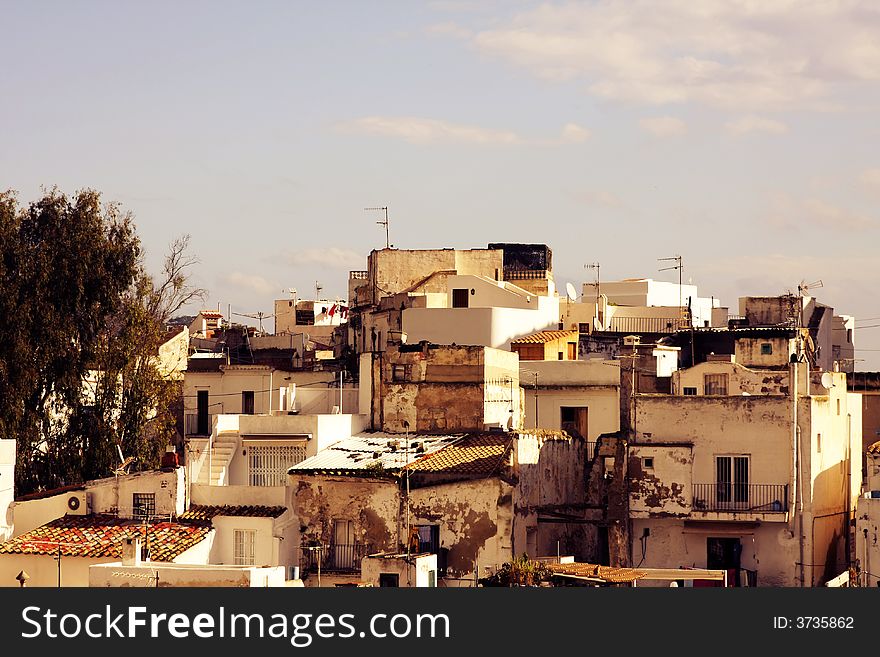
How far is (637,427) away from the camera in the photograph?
49406 mm

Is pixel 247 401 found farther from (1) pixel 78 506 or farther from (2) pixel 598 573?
(2) pixel 598 573

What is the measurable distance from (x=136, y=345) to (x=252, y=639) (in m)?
24.1

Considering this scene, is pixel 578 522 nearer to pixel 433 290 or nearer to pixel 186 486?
pixel 186 486

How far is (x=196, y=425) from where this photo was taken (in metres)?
59.6

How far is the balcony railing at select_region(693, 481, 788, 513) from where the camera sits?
48812mm

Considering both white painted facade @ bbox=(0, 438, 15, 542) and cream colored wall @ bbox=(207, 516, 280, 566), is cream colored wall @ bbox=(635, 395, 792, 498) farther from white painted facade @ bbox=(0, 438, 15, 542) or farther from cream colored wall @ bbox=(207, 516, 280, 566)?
white painted facade @ bbox=(0, 438, 15, 542)

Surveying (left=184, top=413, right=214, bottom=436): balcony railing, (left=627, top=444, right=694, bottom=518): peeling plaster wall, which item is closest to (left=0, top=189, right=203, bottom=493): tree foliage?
(left=184, top=413, right=214, bottom=436): balcony railing

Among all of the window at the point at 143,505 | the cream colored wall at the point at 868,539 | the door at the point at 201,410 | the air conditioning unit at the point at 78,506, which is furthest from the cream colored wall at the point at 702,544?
the door at the point at 201,410

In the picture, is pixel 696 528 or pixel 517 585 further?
pixel 696 528

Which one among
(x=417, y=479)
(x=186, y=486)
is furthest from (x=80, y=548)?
(x=417, y=479)

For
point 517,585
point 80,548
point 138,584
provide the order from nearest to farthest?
point 138,584 → point 517,585 → point 80,548

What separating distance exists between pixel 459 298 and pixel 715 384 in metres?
12.6

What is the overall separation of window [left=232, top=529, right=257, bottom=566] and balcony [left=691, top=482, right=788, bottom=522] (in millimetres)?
9592

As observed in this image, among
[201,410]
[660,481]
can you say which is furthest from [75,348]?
[660,481]
